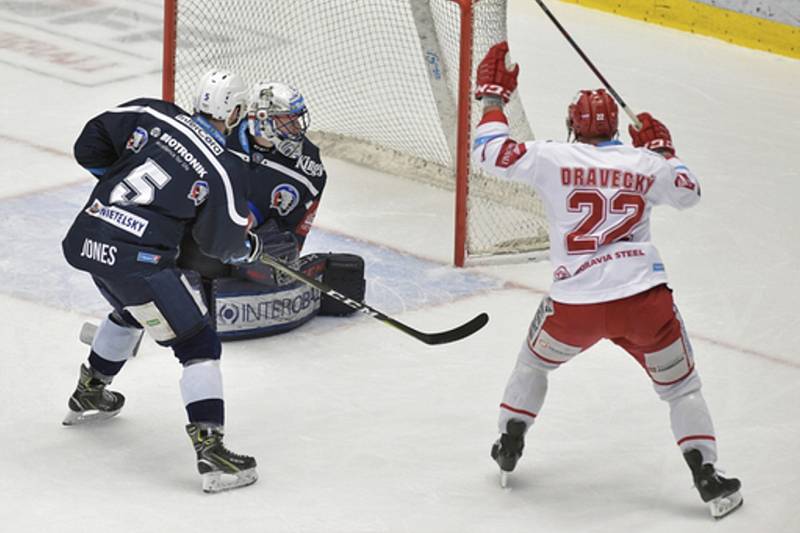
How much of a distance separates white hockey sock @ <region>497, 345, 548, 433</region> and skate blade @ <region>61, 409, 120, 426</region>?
1122 millimetres

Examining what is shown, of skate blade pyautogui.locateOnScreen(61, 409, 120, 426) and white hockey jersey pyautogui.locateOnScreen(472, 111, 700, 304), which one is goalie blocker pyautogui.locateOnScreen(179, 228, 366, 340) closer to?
skate blade pyautogui.locateOnScreen(61, 409, 120, 426)

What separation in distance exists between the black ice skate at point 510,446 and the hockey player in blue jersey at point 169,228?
0.63 meters

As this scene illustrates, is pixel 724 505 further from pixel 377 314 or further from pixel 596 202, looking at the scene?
pixel 377 314

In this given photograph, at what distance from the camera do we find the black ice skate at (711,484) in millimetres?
4270

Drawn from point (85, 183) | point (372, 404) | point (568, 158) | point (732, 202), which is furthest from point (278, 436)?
point (732, 202)

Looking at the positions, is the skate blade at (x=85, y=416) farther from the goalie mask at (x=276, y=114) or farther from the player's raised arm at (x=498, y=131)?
the player's raised arm at (x=498, y=131)

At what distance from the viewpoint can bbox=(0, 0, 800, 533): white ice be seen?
434cm

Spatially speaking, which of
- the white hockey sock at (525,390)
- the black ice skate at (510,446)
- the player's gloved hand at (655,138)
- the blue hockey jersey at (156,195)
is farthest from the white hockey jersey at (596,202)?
the blue hockey jersey at (156,195)

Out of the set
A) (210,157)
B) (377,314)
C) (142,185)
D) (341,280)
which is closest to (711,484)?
(377,314)

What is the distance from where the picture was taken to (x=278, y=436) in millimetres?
4719

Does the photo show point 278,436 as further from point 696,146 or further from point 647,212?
point 696,146

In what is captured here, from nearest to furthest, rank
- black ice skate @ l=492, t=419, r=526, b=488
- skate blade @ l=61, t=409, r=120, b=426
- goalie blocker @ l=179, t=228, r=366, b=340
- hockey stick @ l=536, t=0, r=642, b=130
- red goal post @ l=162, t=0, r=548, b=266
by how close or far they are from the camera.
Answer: black ice skate @ l=492, t=419, r=526, b=488 < hockey stick @ l=536, t=0, r=642, b=130 < skate blade @ l=61, t=409, r=120, b=426 < goalie blocker @ l=179, t=228, r=366, b=340 < red goal post @ l=162, t=0, r=548, b=266

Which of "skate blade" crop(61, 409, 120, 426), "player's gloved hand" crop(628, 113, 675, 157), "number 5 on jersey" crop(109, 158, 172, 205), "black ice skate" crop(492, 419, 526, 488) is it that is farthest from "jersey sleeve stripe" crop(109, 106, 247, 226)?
"player's gloved hand" crop(628, 113, 675, 157)

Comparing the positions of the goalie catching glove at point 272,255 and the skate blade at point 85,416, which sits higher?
the goalie catching glove at point 272,255
